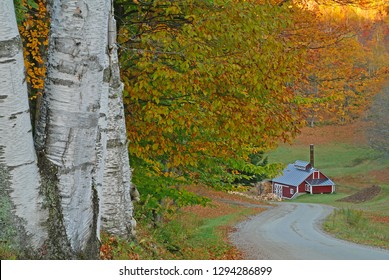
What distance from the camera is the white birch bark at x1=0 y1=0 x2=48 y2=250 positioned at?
4297mm

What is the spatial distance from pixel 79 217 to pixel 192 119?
4.56m

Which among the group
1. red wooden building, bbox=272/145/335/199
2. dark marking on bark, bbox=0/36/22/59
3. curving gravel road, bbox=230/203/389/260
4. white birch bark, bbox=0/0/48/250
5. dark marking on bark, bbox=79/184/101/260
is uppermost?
dark marking on bark, bbox=0/36/22/59

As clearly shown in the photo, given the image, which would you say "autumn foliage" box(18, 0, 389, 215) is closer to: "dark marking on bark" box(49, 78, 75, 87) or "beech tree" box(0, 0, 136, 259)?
"beech tree" box(0, 0, 136, 259)

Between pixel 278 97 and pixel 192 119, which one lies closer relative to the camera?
pixel 192 119

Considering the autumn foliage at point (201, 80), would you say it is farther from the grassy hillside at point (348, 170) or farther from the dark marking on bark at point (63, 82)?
the grassy hillside at point (348, 170)

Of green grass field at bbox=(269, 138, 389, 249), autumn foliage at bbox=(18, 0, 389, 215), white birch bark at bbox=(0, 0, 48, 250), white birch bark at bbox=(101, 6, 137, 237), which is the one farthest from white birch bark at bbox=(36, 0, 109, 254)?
green grass field at bbox=(269, 138, 389, 249)

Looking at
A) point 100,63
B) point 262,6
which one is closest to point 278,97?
point 262,6

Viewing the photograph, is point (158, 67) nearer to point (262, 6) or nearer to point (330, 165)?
point (262, 6)

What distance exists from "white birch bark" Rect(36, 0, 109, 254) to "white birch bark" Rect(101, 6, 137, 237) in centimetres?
216

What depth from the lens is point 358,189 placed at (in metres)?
62.1

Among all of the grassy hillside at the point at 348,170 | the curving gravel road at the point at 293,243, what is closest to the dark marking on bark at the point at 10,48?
the curving gravel road at the point at 293,243

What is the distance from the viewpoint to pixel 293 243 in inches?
747

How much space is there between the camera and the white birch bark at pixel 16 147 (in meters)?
4.30

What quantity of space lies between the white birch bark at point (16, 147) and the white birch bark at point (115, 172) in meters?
2.30
